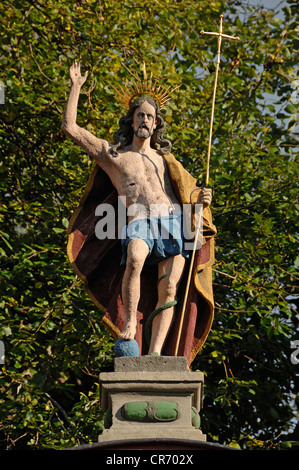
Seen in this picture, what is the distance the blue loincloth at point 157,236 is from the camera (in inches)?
334

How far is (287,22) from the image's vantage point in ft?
49.3

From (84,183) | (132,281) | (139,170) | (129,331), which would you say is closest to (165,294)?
(132,281)

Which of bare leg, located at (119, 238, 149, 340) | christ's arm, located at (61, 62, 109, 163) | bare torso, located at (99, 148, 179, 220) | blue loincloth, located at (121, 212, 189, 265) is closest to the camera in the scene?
bare leg, located at (119, 238, 149, 340)

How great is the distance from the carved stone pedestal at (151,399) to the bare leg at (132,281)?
16.5 inches

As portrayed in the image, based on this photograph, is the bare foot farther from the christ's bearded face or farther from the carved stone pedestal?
the christ's bearded face

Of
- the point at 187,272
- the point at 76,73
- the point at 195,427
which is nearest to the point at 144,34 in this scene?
the point at 76,73

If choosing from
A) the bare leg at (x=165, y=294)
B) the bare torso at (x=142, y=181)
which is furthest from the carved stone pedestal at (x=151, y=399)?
the bare torso at (x=142, y=181)

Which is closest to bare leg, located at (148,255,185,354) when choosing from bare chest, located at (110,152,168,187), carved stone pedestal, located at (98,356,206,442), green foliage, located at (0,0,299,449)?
carved stone pedestal, located at (98,356,206,442)

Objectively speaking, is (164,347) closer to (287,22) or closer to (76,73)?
(76,73)

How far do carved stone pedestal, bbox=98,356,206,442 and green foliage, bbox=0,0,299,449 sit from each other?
4070 millimetres

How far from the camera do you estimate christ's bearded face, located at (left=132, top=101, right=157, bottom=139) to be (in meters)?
8.96

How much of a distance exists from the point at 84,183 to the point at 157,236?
4980 mm

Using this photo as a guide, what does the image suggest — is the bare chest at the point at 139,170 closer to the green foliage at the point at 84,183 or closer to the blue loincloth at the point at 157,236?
the blue loincloth at the point at 157,236

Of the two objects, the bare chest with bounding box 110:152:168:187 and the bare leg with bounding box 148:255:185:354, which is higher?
the bare chest with bounding box 110:152:168:187
